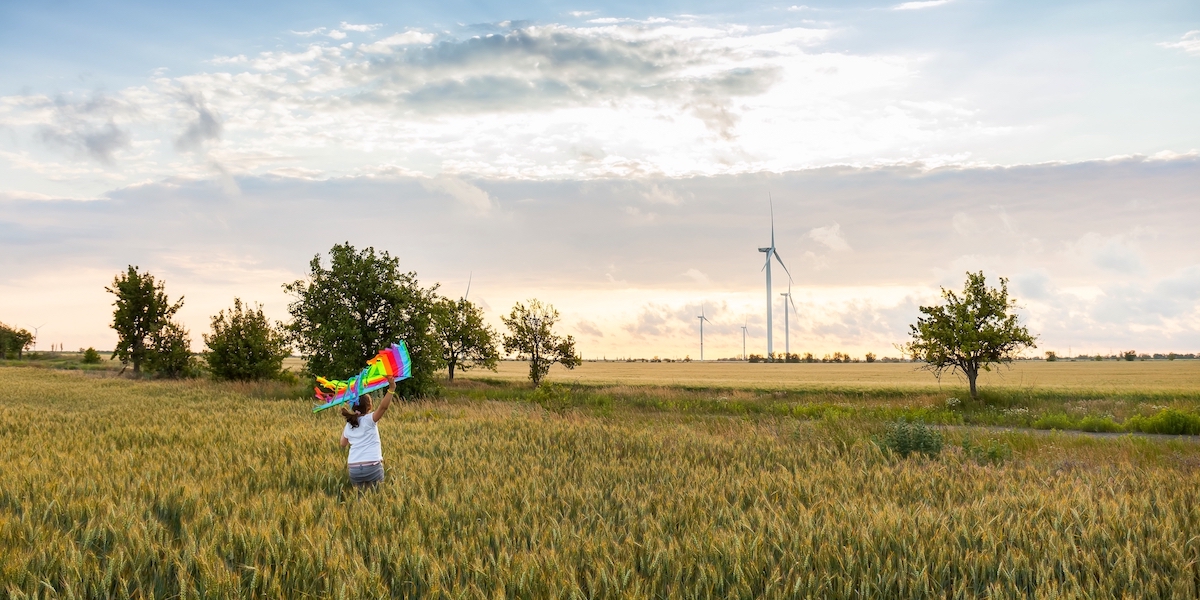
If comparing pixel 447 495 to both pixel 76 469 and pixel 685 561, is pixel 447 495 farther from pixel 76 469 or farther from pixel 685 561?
pixel 76 469

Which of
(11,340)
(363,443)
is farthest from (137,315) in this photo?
(11,340)

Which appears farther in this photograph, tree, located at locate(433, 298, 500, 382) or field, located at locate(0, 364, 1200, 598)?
A: tree, located at locate(433, 298, 500, 382)

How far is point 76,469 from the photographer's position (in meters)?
11.7

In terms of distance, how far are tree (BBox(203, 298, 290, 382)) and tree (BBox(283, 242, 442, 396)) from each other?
1362cm

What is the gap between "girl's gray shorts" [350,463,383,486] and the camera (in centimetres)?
998

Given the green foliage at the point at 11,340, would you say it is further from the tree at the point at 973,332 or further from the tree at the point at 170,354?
the tree at the point at 973,332

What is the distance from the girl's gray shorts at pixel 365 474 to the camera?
9.98 meters

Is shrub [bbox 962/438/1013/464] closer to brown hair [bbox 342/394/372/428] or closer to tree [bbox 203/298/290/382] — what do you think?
brown hair [bbox 342/394/372/428]

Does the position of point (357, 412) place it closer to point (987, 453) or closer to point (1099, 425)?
point (987, 453)

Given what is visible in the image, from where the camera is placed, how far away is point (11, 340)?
118m

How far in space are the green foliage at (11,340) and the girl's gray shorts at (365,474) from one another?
5598 inches

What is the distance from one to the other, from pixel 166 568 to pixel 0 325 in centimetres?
14742

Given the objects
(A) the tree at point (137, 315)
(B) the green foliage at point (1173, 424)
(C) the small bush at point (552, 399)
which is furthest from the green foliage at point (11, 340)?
(B) the green foliage at point (1173, 424)

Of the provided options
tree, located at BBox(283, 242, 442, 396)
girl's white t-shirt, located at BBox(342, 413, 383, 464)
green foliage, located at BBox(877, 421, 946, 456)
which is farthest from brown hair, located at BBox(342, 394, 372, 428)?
tree, located at BBox(283, 242, 442, 396)
